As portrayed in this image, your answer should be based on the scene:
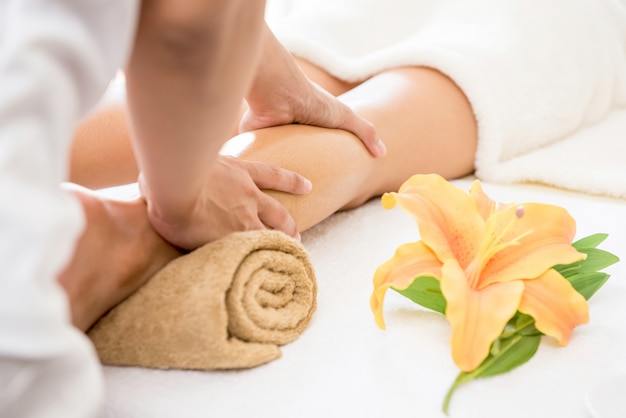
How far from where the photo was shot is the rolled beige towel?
82cm

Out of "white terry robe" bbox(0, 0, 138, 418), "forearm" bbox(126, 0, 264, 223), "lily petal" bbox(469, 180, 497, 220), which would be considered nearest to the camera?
"white terry robe" bbox(0, 0, 138, 418)

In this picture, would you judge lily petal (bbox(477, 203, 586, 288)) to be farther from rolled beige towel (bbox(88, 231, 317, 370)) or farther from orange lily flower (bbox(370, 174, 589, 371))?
rolled beige towel (bbox(88, 231, 317, 370))

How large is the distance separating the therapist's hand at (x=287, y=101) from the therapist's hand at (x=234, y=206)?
16cm

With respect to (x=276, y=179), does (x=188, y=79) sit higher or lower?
higher

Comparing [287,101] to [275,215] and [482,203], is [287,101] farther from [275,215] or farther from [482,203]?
[482,203]

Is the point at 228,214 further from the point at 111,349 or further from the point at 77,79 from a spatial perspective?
the point at 77,79

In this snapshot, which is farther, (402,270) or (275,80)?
(275,80)

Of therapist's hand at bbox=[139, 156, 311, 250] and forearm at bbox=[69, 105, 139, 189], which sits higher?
therapist's hand at bbox=[139, 156, 311, 250]

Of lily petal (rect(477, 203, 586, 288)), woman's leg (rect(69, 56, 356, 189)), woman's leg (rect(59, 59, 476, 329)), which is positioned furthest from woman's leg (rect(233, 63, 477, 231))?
lily petal (rect(477, 203, 586, 288))

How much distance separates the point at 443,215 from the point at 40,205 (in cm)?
58

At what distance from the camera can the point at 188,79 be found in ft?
2.06

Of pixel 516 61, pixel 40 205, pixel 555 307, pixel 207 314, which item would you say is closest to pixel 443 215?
pixel 555 307

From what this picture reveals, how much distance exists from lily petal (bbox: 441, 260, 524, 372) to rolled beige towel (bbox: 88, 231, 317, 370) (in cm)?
19

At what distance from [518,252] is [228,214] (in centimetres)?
35
